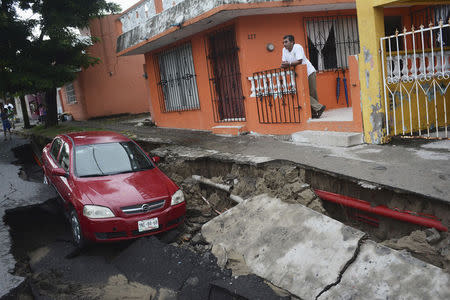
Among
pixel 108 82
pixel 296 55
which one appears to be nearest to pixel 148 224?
pixel 296 55

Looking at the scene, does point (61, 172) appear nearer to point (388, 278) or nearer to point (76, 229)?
point (76, 229)

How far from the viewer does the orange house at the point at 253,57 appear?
7.85 meters

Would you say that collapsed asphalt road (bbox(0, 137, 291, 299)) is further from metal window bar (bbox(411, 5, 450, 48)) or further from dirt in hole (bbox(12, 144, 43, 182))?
metal window bar (bbox(411, 5, 450, 48))

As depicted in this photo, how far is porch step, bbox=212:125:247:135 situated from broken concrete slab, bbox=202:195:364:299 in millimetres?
4169

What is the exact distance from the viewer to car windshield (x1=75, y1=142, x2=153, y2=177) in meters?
Result: 5.72

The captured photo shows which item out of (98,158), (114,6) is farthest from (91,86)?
(98,158)

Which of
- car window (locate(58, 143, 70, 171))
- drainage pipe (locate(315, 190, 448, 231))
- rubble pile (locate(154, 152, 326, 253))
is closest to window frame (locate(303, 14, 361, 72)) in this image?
rubble pile (locate(154, 152, 326, 253))

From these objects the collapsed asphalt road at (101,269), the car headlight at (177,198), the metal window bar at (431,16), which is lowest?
the collapsed asphalt road at (101,269)

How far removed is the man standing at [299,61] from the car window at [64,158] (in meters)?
4.53

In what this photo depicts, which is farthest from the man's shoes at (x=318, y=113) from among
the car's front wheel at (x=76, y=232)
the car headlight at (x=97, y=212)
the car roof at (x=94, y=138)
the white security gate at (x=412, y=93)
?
the car's front wheel at (x=76, y=232)

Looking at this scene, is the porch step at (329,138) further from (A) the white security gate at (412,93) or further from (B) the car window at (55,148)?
(B) the car window at (55,148)

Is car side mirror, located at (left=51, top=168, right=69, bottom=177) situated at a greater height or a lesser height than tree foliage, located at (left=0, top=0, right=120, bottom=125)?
lesser

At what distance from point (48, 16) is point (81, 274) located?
12846mm

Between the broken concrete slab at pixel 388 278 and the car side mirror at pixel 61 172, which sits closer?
the broken concrete slab at pixel 388 278
